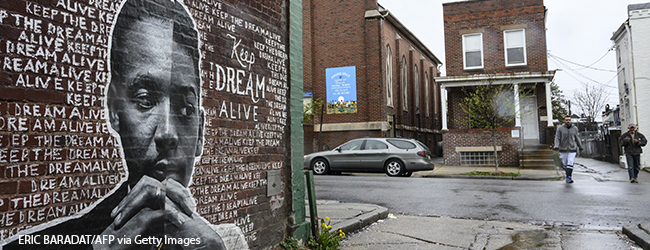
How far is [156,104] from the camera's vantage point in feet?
11.4

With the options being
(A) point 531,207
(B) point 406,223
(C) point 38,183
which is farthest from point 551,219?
(C) point 38,183

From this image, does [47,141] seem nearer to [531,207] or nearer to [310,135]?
[531,207]

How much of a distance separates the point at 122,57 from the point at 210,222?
1604mm

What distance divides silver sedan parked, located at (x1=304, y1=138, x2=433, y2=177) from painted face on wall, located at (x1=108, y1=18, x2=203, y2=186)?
39.7 feet

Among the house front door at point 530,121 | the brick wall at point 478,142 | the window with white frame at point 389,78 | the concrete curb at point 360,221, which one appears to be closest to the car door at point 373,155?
the brick wall at point 478,142

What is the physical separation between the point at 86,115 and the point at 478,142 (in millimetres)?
19876

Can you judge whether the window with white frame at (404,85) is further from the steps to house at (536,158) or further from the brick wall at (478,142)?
the steps to house at (536,158)

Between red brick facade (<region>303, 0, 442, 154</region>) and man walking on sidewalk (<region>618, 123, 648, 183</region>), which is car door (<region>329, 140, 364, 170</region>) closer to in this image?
man walking on sidewalk (<region>618, 123, 648, 183</region>)

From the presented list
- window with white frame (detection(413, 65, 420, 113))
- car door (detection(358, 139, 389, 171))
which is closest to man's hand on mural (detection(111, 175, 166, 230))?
car door (detection(358, 139, 389, 171))

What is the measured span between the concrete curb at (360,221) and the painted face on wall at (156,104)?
118 inches

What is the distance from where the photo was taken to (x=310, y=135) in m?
26.7

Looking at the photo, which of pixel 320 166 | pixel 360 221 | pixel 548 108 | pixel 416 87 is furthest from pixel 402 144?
pixel 416 87

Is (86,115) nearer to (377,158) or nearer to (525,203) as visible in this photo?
(525,203)

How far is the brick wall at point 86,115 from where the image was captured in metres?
2.54
